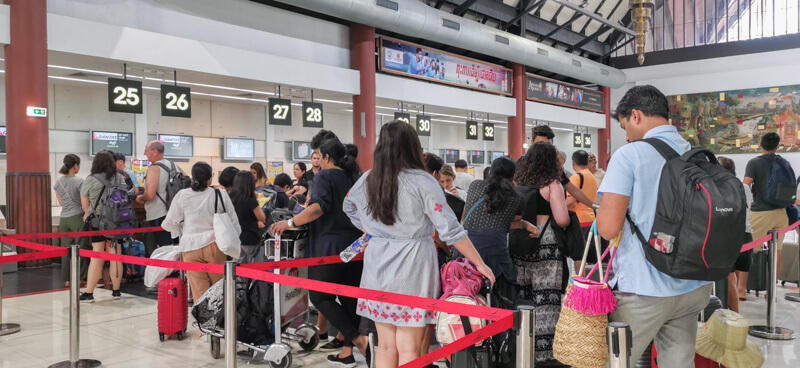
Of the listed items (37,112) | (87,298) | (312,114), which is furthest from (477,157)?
(87,298)

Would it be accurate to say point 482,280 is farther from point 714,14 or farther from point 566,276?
point 714,14

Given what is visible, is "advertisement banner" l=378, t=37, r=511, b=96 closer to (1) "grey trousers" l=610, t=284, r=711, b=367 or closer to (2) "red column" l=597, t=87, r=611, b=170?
(2) "red column" l=597, t=87, r=611, b=170

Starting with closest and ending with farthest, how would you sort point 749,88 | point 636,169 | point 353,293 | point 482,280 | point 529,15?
point 636,169 < point 353,293 < point 482,280 < point 529,15 < point 749,88

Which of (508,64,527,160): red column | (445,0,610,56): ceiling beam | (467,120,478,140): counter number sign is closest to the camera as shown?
(467,120,478,140): counter number sign

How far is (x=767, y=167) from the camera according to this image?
5.25 m

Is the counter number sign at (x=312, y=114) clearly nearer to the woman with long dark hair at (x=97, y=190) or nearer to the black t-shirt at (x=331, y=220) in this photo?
the woman with long dark hair at (x=97, y=190)

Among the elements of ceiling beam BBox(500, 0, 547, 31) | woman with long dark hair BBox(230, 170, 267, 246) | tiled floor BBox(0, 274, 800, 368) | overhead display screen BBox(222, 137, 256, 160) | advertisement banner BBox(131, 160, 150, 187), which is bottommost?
tiled floor BBox(0, 274, 800, 368)

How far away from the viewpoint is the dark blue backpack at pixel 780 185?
5.18 m

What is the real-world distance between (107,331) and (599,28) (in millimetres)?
19193

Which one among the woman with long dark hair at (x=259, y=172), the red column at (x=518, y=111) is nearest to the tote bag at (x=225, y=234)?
the woman with long dark hair at (x=259, y=172)

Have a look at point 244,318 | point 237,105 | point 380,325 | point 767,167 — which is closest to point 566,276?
point 380,325

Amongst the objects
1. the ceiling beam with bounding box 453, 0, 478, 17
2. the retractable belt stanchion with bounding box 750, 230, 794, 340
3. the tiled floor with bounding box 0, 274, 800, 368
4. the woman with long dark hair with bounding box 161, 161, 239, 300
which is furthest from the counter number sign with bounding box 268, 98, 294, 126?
the retractable belt stanchion with bounding box 750, 230, 794, 340

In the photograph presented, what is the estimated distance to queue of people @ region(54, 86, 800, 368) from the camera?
200 centimetres

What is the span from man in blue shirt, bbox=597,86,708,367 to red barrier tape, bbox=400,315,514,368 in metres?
0.44
